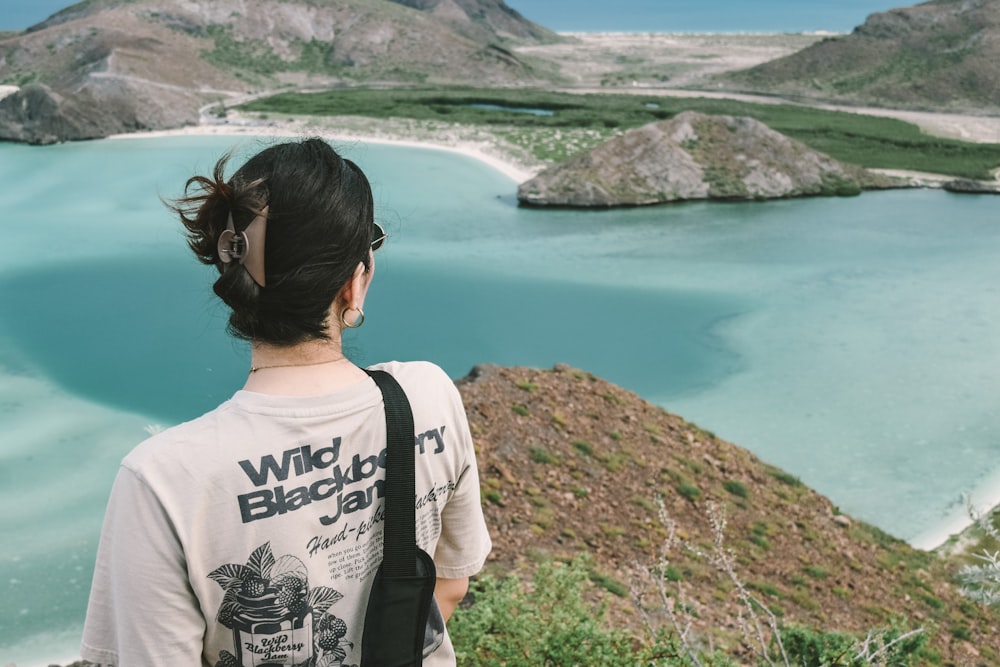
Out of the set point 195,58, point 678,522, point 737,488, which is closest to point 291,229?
point 678,522

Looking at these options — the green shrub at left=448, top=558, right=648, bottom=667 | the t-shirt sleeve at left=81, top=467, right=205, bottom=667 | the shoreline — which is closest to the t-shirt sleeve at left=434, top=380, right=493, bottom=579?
the t-shirt sleeve at left=81, top=467, right=205, bottom=667

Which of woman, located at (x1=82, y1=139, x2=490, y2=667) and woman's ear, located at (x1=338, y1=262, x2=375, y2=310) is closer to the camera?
woman, located at (x1=82, y1=139, x2=490, y2=667)

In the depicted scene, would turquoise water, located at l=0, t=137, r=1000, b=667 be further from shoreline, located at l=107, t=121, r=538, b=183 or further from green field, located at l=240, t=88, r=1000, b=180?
green field, located at l=240, t=88, r=1000, b=180

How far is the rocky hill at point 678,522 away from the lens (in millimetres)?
6934

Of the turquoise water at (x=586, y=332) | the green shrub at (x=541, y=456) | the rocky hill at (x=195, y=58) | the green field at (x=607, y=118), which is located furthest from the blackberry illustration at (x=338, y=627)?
the rocky hill at (x=195, y=58)

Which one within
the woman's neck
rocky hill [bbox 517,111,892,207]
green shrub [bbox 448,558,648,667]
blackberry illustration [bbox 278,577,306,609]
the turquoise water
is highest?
the woman's neck

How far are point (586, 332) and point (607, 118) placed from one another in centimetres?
3525

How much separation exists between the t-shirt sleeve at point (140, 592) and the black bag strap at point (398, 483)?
15.7 inches

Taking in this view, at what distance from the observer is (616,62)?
413 ft

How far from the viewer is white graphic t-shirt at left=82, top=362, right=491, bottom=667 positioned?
59.3 inches

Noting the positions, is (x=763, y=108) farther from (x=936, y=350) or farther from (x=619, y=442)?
(x=619, y=442)

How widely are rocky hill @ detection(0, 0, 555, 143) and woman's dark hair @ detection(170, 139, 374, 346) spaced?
44.9 meters

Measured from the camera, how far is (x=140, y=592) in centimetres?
153

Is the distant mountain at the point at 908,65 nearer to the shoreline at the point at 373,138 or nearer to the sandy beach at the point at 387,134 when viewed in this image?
the sandy beach at the point at 387,134
